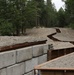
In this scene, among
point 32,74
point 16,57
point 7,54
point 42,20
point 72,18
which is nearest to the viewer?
point 7,54

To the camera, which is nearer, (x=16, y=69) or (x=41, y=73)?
(x=41, y=73)

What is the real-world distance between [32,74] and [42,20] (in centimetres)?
4226

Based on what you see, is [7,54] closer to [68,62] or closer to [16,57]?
[16,57]

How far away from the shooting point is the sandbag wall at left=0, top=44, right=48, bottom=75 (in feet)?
23.8

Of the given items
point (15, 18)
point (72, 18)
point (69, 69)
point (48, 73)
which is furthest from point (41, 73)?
point (72, 18)

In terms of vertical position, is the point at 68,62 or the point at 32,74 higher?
the point at 68,62

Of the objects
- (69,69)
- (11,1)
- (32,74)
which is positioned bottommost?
(32,74)

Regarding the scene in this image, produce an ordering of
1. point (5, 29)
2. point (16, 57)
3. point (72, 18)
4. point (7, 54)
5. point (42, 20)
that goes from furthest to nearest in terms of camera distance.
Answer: point (42, 20), point (72, 18), point (5, 29), point (16, 57), point (7, 54)

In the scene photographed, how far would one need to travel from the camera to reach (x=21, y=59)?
8.09 metres

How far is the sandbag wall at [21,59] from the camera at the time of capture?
7262 mm

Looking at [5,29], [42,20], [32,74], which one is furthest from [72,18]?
[32,74]

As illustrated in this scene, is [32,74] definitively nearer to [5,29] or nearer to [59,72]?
[59,72]

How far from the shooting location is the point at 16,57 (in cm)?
782

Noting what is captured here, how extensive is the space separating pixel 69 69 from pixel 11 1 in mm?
25833
